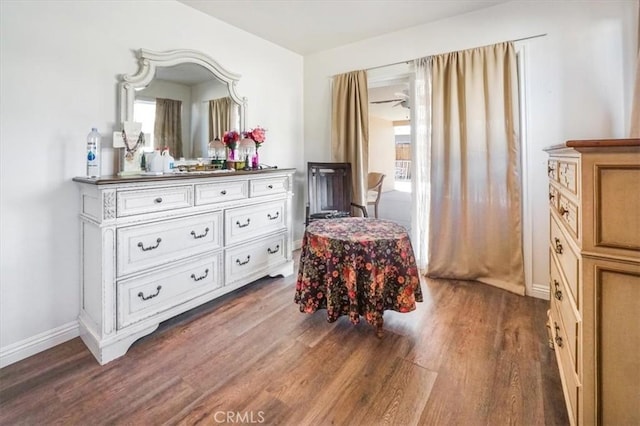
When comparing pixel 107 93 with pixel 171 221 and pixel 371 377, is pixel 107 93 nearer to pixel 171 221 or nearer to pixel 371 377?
pixel 171 221

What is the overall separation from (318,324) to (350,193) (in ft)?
5.85

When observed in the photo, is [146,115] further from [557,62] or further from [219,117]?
[557,62]

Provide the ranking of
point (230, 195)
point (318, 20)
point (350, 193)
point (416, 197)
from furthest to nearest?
point (350, 193) < point (416, 197) < point (318, 20) < point (230, 195)

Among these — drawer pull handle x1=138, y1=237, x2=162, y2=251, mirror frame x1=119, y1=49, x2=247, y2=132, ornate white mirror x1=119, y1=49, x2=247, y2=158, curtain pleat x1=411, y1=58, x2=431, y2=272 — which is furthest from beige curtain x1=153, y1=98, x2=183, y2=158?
curtain pleat x1=411, y1=58, x2=431, y2=272

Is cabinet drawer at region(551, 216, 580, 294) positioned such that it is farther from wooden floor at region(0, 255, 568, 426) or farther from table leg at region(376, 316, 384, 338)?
table leg at region(376, 316, 384, 338)

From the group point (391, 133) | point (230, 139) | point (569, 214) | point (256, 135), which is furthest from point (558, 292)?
point (391, 133)

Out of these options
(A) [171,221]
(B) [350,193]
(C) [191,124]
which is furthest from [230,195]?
(B) [350,193]

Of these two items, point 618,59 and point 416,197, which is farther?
point 416,197

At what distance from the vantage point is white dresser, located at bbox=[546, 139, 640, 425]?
38.0 inches

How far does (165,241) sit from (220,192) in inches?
22.8

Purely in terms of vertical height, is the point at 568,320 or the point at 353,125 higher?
the point at 353,125

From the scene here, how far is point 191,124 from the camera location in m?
2.82

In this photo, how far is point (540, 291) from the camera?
107 inches

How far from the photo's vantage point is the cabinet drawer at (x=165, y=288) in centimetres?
196
